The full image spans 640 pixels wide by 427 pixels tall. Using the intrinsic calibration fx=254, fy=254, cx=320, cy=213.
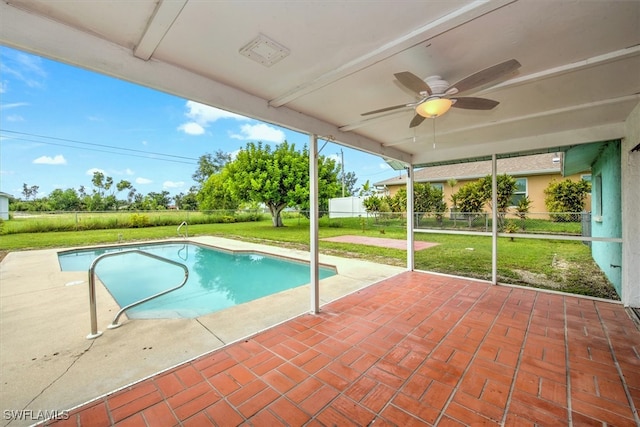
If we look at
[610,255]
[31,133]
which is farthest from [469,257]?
[31,133]

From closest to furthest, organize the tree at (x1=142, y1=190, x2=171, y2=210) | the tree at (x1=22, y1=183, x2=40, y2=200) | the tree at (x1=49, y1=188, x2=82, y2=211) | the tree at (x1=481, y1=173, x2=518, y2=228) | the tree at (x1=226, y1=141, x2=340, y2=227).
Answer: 1. the tree at (x1=481, y1=173, x2=518, y2=228)
2. the tree at (x1=226, y1=141, x2=340, y2=227)
3. the tree at (x1=49, y1=188, x2=82, y2=211)
4. the tree at (x1=142, y1=190, x2=171, y2=210)
5. the tree at (x1=22, y1=183, x2=40, y2=200)

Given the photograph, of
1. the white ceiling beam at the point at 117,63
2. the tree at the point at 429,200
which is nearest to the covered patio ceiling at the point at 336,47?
the white ceiling beam at the point at 117,63

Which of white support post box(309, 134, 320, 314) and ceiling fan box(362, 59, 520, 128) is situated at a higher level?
ceiling fan box(362, 59, 520, 128)

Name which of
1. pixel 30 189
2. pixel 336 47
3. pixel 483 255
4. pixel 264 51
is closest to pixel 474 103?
pixel 336 47

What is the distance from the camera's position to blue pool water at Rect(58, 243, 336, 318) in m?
4.21

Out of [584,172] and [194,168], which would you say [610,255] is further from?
[194,168]

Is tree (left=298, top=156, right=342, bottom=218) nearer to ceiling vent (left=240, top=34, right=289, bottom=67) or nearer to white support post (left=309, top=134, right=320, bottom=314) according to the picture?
white support post (left=309, top=134, right=320, bottom=314)

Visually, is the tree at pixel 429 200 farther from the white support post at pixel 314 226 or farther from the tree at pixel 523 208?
the white support post at pixel 314 226

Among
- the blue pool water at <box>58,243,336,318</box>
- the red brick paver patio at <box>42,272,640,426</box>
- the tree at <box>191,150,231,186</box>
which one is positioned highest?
the tree at <box>191,150,231,186</box>

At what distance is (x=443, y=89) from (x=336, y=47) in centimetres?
93

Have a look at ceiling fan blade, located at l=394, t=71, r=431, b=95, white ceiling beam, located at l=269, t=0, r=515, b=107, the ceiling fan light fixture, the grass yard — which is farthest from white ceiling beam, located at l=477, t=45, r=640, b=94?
the grass yard

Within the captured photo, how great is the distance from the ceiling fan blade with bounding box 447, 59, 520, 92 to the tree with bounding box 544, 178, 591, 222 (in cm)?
352

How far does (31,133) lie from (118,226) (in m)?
11.0

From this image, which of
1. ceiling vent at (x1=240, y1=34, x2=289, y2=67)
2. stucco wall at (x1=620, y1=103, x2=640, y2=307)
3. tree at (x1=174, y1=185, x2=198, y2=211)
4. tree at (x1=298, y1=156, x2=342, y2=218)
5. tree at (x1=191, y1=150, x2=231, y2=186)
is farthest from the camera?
tree at (x1=191, y1=150, x2=231, y2=186)
